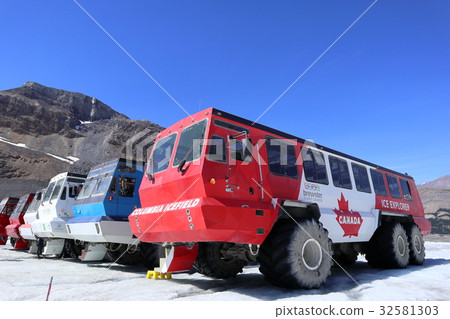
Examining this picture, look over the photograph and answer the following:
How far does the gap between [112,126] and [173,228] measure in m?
107

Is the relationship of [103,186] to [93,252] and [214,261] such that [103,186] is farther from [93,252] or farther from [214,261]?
[214,261]

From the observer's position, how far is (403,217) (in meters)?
10.6

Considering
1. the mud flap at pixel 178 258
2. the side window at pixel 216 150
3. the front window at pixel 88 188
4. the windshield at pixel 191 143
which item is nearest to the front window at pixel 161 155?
the windshield at pixel 191 143

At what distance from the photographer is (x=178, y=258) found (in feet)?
20.9

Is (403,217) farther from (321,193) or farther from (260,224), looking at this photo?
Result: (260,224)

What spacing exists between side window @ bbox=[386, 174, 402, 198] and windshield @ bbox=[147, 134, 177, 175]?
24.9ft

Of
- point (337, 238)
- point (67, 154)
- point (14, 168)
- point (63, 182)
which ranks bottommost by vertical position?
point (337, 238)

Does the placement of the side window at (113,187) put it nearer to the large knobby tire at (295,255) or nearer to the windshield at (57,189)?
the windshield at (57,189)

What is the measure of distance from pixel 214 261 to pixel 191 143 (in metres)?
2.57

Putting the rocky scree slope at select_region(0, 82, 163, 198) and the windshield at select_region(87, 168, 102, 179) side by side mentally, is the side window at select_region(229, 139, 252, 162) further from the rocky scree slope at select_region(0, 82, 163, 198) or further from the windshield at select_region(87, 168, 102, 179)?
the rocky scree slope at select_region(0, 82, 163, 198)

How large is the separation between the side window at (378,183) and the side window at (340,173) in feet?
5.51

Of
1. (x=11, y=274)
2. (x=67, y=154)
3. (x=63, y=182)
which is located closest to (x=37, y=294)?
(x=11, y=274)

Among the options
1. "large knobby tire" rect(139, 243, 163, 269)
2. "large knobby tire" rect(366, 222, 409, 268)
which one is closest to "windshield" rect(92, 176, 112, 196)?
"large knobby tire" rect(139, 243, 163, 269)

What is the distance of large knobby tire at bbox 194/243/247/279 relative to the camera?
7.06 metres
